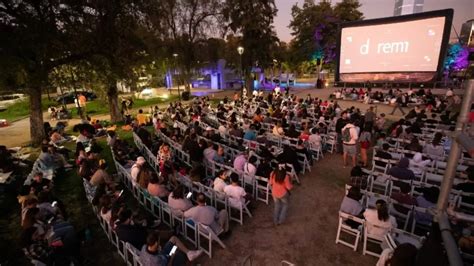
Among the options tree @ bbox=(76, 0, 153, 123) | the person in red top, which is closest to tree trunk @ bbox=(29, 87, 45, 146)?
tree @ bbox=(76, 0, 153, 123)

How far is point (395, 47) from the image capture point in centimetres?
2208

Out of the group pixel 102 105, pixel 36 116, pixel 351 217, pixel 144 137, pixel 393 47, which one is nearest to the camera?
pixel 351 217

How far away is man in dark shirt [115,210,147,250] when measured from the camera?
15.9 ft

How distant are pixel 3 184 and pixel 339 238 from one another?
31.7ft

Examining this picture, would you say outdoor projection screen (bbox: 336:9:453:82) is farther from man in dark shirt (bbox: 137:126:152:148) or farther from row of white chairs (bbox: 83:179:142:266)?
row of white chairs (bbox: 83:179:142:266)

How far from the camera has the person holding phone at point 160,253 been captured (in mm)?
4227

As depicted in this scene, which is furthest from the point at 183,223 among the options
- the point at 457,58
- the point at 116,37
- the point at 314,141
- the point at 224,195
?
the point at 457,58

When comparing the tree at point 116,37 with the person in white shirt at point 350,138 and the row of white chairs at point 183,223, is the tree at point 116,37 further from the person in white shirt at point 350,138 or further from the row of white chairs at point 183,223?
the person in white shirt at point 350,138

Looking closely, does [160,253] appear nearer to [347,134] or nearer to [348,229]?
[348,229]

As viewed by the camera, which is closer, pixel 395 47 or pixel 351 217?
pixel 351 217

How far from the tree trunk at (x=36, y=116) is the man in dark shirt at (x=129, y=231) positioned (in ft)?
36.1

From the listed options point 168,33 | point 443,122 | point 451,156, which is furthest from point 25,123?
point 443,122

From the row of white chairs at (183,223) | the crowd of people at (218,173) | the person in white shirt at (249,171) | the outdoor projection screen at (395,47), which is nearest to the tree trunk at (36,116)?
the crowd of people at (218,173)

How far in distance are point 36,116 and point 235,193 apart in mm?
12065
